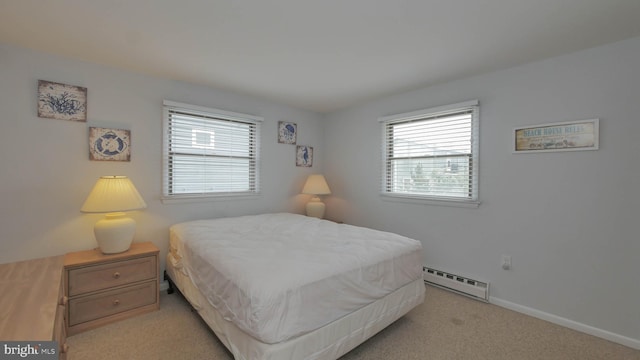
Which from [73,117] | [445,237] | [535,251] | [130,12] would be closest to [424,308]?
[445,237]

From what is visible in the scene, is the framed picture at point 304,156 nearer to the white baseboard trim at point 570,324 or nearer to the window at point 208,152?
the window at point 208,152

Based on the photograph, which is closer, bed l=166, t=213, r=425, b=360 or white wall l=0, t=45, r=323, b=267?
bed l=166, t=213, r=425, b=360

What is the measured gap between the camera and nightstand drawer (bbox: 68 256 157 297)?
6.64 ft

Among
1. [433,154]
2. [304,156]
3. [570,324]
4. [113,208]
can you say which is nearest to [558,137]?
[433,154]

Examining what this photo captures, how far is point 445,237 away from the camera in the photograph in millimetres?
2939

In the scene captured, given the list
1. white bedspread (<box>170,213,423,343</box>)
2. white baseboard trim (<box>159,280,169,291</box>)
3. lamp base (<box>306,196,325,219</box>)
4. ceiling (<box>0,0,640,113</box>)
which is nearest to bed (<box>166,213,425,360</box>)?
white bedspread (<box>170,213,423,343</box>)

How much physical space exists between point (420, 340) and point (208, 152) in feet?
9.52

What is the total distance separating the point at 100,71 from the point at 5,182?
1213mm

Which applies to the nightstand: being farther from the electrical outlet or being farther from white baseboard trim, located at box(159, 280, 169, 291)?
the electrical outlet

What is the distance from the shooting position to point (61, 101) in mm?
2336

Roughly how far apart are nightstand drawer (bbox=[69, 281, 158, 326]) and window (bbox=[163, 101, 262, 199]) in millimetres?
980

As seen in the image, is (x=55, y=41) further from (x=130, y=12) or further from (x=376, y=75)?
(x=376, y=75)

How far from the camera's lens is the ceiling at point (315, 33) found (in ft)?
5.36

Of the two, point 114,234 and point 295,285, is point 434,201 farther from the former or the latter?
point 114,234
